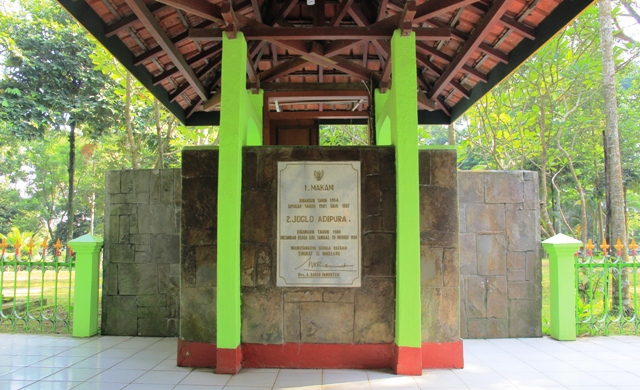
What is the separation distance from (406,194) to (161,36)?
3328 millimetres

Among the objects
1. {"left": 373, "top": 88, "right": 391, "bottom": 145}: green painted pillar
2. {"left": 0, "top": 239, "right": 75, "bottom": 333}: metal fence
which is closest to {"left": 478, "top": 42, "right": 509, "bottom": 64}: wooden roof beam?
{"left": 373, "top": 88, "right": 391, "bottom": 145}: green painted pillar

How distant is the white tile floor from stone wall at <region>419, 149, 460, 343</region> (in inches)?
19.2

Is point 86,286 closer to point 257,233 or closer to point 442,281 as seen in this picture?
point 257,233

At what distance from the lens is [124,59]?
5.14 m

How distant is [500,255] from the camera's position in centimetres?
563

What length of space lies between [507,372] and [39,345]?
565 centimetres

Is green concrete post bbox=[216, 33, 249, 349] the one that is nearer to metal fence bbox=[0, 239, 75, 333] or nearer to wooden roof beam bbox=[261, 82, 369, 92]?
wooden roof beam bbox=[261, 82, 369, 92]

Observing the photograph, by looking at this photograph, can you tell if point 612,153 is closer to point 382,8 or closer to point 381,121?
point 381,121

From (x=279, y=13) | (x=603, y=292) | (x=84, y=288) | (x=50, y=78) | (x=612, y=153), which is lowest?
(x=603, y=292)

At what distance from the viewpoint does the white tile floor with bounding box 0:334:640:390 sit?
12.6 feet

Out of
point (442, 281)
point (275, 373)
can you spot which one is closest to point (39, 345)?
point (275, 373)

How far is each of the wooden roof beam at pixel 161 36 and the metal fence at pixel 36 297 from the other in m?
2.88

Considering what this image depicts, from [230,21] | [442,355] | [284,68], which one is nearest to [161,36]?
[230,21]

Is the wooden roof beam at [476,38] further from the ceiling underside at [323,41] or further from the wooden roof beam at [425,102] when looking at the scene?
the wooden roof beam at [425,102]
